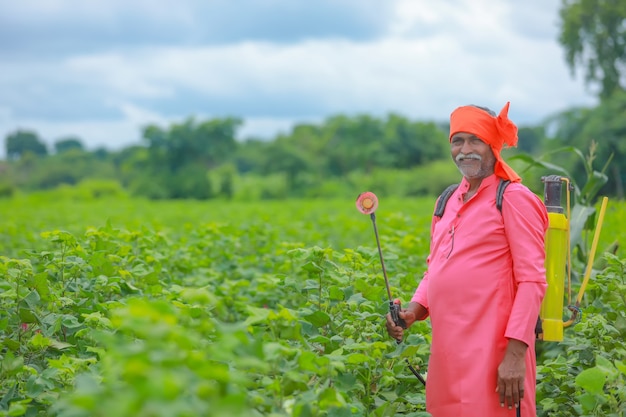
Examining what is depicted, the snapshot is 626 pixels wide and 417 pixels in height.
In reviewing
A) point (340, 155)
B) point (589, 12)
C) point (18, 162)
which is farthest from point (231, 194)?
point (18, 162)

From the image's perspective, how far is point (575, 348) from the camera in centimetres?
346

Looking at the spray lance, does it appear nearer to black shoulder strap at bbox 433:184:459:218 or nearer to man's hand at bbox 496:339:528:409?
black shoulder strap at bbox 433:184:459:218

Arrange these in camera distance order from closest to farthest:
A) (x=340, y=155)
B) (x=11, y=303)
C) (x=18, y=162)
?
(x=11, y=303)
(x=340, y=155)
(x=18, y=162)

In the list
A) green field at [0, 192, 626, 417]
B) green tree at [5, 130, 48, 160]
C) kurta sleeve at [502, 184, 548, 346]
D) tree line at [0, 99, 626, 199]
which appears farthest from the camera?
green tree at [5, 130, 48, 160]

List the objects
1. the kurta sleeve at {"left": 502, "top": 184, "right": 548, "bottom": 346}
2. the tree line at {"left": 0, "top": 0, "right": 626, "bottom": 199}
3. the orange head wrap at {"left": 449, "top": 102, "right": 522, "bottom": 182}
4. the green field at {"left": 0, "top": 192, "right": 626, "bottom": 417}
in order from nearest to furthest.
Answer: the green field at {"left": 0, "top": 192, "right": 626, "bottom": 417}
the kurta sleeve at {"left": 502, "top": 184, "right": 548, "bottom": 346}
the orange head wrap at {"left": 449, "top": 102, "right": 522, "bottom": 182}
the tree line at {"left": 0, "top": 0, "right": 626, "bottom": 199}

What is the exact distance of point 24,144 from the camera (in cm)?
6844

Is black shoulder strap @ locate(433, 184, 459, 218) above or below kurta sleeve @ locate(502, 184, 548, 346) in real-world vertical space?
above

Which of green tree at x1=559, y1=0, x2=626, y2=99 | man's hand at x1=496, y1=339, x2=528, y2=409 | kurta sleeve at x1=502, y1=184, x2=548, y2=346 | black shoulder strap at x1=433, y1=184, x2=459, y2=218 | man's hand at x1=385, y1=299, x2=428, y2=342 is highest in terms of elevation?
green tree at x1=559, y1=0, x2=626, y2=99

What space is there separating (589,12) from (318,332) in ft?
98.6

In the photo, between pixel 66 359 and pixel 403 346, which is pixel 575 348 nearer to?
pixel 403 346

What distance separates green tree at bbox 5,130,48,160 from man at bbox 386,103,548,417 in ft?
210

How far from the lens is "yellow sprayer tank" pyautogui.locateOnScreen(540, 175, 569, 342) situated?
3020mm

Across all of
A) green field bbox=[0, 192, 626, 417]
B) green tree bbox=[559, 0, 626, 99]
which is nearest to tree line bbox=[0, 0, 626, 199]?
green tree bbox=[559, 0, 626, 99]

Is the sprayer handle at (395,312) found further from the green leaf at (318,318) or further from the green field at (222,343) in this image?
the green leaf at (318,318)
